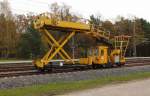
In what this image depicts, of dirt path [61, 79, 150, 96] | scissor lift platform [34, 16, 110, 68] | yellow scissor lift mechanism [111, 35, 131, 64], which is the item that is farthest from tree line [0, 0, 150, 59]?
dirt path [61, 79, 150, 96]

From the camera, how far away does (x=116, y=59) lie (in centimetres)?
3447

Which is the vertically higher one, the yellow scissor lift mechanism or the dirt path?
the yellow scissor lift mechanism

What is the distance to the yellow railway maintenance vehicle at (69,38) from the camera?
3002 cm

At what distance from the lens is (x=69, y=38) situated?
33.0m

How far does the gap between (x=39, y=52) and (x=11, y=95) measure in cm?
5727

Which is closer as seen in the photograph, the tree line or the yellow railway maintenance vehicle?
the yellow railway maintenance vehicle

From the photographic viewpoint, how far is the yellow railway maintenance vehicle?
30016mm

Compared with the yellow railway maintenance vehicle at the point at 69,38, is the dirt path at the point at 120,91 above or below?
below

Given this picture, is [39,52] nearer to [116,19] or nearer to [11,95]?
[116,19]

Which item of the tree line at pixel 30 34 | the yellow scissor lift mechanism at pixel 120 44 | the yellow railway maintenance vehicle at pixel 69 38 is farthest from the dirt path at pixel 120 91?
the tree line at pixel 30 34

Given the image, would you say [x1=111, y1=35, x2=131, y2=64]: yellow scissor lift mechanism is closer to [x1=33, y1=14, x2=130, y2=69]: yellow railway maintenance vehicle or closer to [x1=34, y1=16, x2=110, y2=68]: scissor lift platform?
[x1=33, y1=14, x2=130, y2=69]: yellow railway maintenance vehicle

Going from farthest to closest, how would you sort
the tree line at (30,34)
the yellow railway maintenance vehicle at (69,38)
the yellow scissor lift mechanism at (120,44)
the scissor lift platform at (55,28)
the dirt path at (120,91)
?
1. the tree line at (30,34)
2. the yellow scissor lift mechanism at (120,44)
3. the yellow railway maintenance vehicle at (69,38)
4. the scissor lift platform at (55,28)
5. the dirt path at (120,91)

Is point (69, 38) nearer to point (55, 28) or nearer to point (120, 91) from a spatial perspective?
point (55, 28)

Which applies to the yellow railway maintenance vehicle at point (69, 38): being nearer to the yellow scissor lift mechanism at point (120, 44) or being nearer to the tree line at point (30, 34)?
the yellow scissor lift mechanism at point (120, 44)
